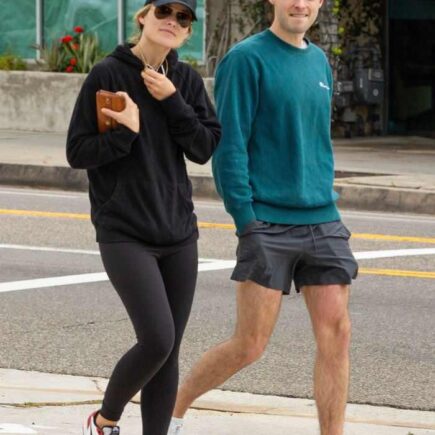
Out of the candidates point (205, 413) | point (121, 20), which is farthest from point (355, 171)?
point (205, 413)

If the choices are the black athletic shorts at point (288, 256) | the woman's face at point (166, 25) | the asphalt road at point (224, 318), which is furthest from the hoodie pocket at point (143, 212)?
the asphalt road at point (224, 318)

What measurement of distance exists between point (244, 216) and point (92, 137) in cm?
67

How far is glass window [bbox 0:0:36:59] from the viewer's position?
23.8m

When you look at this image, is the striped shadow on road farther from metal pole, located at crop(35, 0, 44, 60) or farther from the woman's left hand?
metal pole, located at crop(35, 0, 44, 60)

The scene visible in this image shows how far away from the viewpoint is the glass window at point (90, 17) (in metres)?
23.2

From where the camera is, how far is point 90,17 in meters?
23.3

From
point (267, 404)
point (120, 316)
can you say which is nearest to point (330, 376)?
point (267, 404)

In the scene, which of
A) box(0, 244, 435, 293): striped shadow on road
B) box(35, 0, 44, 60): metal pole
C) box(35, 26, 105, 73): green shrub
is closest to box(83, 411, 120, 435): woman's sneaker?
box(0, 244, 435, 293): striped shadow on road

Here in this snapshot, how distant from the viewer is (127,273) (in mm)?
5289

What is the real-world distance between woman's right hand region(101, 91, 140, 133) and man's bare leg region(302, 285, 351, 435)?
0.99 m

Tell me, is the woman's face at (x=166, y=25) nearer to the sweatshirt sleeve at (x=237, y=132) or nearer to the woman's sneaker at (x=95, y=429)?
the sweatshirt sleeve at (x=237, y=132)

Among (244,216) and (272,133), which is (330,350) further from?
(272,133)

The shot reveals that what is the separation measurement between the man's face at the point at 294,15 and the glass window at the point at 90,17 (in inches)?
699

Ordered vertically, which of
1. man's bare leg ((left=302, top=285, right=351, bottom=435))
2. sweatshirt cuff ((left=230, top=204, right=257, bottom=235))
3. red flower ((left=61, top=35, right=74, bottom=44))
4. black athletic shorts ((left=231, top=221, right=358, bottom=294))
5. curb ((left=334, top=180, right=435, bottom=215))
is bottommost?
curb ((left=334, top=180, right=435, bottom=215))
